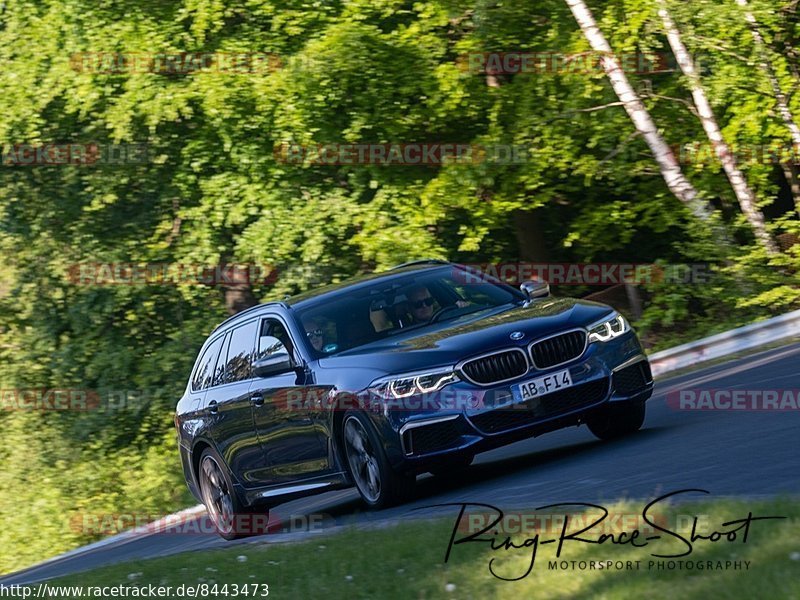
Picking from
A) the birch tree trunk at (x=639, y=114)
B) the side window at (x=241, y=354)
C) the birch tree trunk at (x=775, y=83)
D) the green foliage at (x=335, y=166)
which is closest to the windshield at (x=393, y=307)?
the side window at (x=241, y=354)

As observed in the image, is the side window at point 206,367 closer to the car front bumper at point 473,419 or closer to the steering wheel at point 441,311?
the steering wheel at point 441,311

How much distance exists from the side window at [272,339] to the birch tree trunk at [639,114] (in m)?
10.2

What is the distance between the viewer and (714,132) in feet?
64.7

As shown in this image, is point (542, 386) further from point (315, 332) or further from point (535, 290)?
point (315, 332)

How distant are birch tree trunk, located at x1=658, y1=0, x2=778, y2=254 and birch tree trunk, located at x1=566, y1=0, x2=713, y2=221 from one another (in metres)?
0.52

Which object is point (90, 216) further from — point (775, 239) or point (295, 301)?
point (295, 301)

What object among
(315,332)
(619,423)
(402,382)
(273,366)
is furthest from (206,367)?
(619,423)

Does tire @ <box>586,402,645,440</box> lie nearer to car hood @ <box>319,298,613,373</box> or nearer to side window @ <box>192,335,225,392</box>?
car hood @ <box>319,298,613,373</box>

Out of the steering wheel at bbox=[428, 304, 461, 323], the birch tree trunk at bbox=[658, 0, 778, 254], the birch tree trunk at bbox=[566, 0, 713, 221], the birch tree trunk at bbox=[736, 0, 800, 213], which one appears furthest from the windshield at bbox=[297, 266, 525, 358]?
the birch tree trunk at bbox=[736, 0, 800, 213]

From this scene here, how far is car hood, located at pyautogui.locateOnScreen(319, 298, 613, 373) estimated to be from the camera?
352 inches

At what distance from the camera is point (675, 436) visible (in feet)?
31.5

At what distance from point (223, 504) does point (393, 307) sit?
2529mm

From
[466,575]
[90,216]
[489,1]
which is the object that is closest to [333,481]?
[466,575]

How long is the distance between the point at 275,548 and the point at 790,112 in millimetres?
13178
